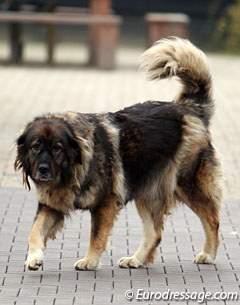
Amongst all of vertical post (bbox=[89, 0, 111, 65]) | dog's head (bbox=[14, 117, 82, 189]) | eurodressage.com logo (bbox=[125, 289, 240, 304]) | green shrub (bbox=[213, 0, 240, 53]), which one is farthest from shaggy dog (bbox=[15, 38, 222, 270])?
green shrub (bbox=[213, 0, 240, 53])

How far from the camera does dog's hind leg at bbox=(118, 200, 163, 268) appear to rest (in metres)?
7.81

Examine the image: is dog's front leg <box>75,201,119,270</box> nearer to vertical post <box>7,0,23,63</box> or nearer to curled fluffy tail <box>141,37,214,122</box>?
curled fluffy tail <box>141,37,214,122</box>

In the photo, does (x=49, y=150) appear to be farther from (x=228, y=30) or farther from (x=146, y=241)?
(x=228, y=30)

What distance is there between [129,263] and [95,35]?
18.2 m

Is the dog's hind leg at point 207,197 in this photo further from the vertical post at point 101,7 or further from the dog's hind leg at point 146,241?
the vertical post at point 101,7

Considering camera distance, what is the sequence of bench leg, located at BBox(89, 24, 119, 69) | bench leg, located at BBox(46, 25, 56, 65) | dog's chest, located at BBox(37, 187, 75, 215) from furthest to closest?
bench leg, located at BBox(46, 25, 56, 65) → bench leg, located at BBox(89, 24, 119, 69) → dog's chest, located at BBox(37, 187, 75, 215)

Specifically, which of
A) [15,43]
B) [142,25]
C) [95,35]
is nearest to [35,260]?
[15,43]

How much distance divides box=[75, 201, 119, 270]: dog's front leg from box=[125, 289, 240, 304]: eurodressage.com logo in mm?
654

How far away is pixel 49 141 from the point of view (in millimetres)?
7328

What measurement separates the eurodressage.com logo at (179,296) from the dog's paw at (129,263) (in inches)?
30.5

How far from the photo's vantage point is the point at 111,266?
7.82 meters

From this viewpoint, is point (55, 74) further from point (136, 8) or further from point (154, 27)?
→ point (136, 8)

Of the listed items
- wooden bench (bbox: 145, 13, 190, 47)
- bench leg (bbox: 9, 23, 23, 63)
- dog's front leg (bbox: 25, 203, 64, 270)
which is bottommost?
bench leg (bbox: 9, 23, 23, 63)

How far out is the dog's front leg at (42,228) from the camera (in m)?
7.39
